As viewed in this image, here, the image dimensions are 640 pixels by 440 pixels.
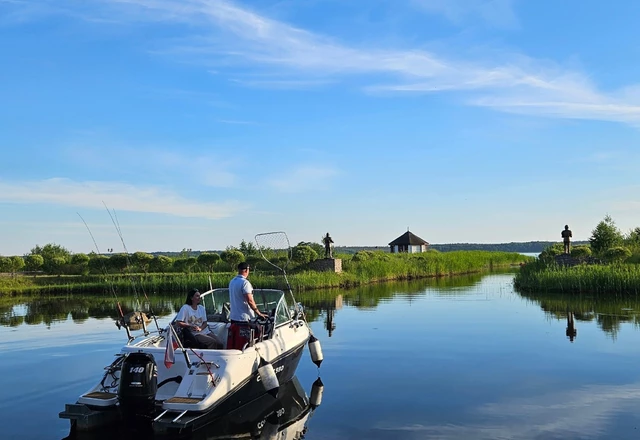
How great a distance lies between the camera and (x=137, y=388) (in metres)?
7.18

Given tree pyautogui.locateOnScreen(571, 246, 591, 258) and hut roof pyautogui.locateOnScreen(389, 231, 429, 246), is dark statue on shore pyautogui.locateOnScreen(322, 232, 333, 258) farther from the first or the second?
hut roof pyautogui.locateOnScreen(389, 231, 429, 246)

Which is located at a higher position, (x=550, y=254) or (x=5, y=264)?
(x=5, y=264)

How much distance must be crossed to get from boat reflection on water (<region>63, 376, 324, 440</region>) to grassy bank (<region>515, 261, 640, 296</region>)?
748 inches

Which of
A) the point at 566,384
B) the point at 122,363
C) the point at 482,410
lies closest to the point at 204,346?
the point at 122,363

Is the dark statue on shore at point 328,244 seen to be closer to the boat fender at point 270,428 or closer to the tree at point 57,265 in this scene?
the tree at point 57,265

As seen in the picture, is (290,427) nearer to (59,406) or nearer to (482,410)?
(482,410)

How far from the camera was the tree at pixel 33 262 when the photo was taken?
4125cm

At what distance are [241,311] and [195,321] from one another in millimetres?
683

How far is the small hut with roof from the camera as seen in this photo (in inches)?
2608

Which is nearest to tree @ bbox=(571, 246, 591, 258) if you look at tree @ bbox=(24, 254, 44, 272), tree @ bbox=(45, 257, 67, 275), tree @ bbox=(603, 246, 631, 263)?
tree @ bbox=(603, 246, 631, 263)

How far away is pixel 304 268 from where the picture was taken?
1436 inches

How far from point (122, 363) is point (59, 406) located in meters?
2.03

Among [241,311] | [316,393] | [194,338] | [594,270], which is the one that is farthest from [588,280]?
[194,338]

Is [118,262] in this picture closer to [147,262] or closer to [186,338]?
[147,262]
